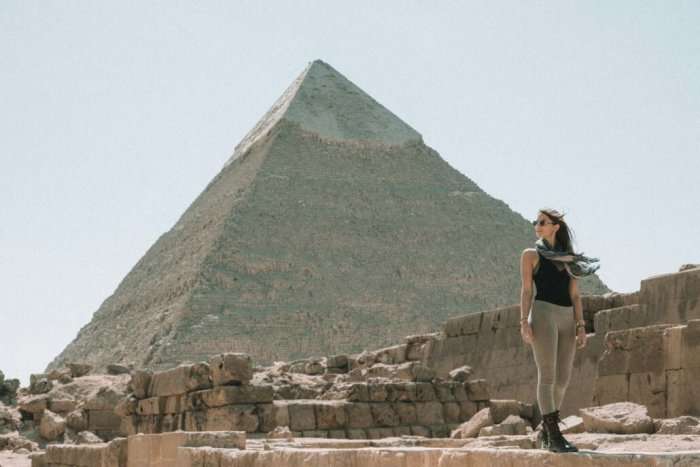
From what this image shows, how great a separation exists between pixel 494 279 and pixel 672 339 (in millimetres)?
93071

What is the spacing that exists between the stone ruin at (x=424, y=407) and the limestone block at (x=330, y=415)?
1 centimetres

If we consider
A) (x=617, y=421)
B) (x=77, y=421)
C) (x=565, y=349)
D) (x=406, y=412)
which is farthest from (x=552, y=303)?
(x=77, y=421)

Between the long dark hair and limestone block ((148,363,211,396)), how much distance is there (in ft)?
21.1

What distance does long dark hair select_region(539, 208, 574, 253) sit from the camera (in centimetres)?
509

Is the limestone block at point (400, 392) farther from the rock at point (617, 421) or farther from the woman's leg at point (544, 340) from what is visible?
the woman's leg at point (544, 340)

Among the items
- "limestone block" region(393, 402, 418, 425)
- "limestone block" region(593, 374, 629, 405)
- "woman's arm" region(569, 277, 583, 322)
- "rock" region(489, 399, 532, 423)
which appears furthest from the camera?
"limestone block" region(393, 402, 418, 425)

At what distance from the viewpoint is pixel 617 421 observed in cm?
706

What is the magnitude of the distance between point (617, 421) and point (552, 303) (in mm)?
2260

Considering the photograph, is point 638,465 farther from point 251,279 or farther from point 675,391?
point 251,279

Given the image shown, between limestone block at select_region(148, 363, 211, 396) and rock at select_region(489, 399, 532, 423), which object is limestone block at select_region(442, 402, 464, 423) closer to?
rock at select_region(489, 399, 532, 423)

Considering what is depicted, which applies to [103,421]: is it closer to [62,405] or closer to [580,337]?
[62,405]

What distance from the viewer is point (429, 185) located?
10581cm

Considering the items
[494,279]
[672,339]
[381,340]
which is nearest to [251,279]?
[381,340]

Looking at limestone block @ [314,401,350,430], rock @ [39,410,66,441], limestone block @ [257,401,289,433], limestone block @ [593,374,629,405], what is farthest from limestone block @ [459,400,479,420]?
A: rock @ [39,410,66,441]
